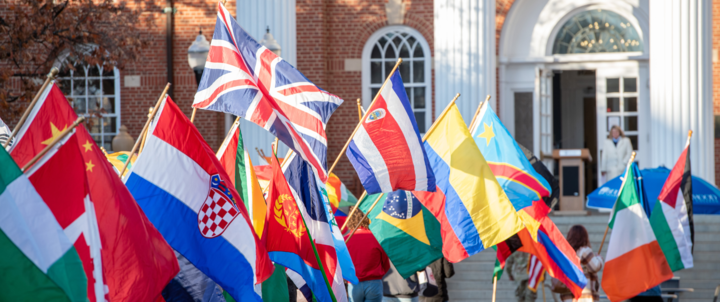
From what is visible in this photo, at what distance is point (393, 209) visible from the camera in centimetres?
711

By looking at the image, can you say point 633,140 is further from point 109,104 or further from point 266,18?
point 109,104

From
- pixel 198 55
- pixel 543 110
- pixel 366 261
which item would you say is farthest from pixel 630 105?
pixel 366 261

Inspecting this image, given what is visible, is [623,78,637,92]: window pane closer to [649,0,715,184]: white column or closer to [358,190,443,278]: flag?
[649,0,715,184]: white column

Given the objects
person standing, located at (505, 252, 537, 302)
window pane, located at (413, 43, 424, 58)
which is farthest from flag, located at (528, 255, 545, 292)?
window pane, located at (413, 43, 424, 58)

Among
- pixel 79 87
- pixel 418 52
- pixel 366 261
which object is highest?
pixel 418 52

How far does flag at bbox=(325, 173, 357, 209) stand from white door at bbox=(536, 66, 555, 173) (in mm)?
6235

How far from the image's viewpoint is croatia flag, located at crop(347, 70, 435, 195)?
21.1 ft

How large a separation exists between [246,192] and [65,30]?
260 inches

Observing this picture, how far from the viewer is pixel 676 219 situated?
27.2ft

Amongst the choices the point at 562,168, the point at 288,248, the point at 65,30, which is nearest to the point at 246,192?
the point at 288,248

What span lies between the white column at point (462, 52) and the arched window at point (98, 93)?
718cm

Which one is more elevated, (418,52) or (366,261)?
(418,52)

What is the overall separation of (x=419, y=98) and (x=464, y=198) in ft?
30.9

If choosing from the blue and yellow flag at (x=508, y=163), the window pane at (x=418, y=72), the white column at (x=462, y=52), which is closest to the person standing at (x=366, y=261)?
the blue and yellow flag at (x=508, y=163)
